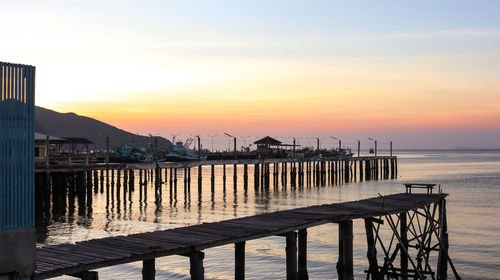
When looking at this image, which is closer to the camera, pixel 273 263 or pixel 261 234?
pixel 261 234

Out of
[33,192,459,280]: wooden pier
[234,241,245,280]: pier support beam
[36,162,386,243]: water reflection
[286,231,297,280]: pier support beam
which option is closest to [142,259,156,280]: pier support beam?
[33,192,459,280]: wooden pier

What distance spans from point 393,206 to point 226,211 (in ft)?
68.7

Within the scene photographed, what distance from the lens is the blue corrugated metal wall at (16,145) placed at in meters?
13.0

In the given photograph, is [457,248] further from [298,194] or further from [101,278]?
[298,194]

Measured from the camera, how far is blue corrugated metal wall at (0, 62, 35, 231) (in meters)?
13.0

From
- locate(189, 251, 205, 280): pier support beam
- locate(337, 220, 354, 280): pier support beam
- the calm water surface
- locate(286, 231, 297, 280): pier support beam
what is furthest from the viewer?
the calm water surface

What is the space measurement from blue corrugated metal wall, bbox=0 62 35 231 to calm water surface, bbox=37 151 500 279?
11629mm

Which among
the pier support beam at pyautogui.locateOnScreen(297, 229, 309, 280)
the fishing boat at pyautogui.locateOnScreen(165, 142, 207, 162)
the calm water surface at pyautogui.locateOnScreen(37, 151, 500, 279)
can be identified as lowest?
the calm water surface at pyautogui.locateOnScreen(37, 151, 500, 279)

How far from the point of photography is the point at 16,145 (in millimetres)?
13195

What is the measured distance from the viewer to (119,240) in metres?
17.0

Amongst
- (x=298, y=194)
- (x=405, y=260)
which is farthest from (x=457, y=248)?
(x=298, y=194)

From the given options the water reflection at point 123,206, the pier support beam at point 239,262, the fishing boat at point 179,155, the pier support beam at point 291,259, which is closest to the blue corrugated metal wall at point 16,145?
the pier support beam at point 239,262

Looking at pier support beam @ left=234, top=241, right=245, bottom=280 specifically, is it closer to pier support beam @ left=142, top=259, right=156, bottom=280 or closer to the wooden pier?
the wooden pier

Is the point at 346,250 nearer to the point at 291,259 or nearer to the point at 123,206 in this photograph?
the point at 291,259
